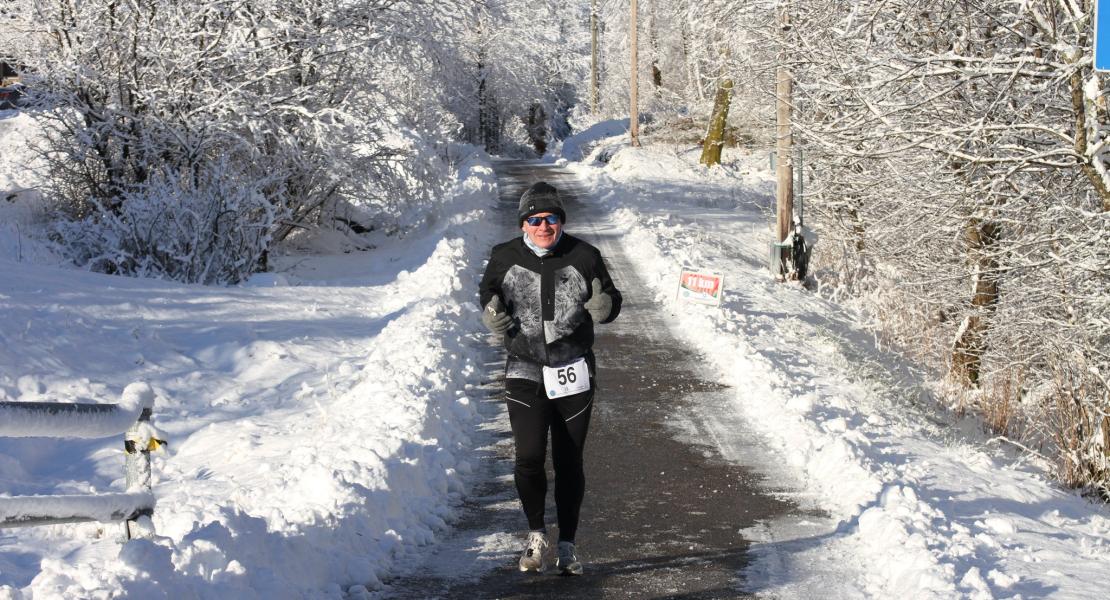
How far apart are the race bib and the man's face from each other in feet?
2.10

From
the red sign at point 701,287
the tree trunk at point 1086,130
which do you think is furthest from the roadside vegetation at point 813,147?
the red sign at point 701,287

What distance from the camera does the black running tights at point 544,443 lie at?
5.71 meters

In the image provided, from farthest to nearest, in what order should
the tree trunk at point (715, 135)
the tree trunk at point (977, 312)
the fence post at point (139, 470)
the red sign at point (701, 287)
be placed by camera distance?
the tree trunk at point (715, 135)
the red sign at point (701, 287)
the tree trunk at point (977, 312)
the fence post at point (139, 470)

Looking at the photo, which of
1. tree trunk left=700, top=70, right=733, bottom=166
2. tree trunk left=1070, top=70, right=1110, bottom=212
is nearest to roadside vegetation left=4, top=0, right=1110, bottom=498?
tree trunk left=1070, top=70, right=1110, bottom=212

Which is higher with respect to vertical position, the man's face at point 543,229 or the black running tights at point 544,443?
the man's face at point 543,229

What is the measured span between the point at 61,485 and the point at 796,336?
820cm

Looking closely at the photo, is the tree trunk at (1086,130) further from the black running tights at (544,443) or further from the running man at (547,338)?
the black running tights at (544,443)

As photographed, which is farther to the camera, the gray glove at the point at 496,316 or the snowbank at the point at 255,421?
the gray glove at the point at 496,316

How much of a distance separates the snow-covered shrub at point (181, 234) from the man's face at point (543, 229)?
1063 cm

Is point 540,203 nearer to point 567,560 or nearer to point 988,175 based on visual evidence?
point 567,560

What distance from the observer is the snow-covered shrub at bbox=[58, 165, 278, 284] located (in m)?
15.3

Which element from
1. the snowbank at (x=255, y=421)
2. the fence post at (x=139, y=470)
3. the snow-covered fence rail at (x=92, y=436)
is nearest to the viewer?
the snow-covered fence rail at (x=92, y=436)

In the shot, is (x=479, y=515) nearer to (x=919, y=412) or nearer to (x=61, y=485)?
(x=61, y=485)

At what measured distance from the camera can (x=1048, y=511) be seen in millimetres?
7801
